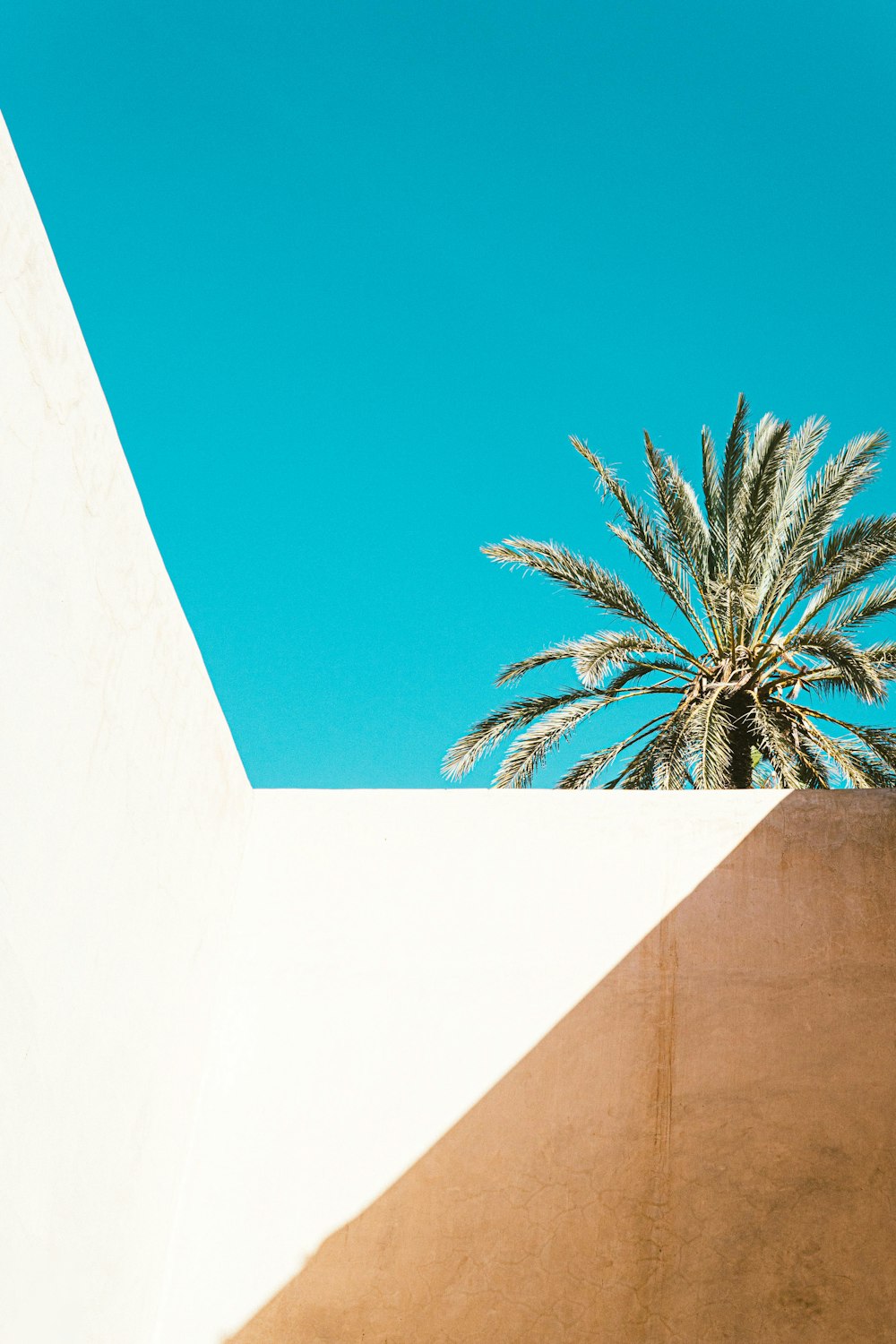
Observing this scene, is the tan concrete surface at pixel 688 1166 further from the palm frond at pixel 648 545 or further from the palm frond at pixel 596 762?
the palm frond at pixel 648 545

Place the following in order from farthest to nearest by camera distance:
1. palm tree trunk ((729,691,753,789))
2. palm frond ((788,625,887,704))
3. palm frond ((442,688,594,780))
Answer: palm frond ((442,688,594,780)) → palm tree trunk ((729,691,753,789)) → palm frond ((788,625,887,704))

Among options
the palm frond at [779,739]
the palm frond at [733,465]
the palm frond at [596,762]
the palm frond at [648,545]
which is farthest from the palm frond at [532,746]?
the palm frond at [733,465]

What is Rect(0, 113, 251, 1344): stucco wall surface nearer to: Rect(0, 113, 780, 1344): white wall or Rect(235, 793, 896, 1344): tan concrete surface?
Rect(0, 113, 780, 1344): white wall

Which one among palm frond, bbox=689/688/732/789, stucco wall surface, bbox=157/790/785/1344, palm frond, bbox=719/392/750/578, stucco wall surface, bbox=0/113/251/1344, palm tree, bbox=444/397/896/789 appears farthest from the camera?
palm frond, bbox=719/392/750/578

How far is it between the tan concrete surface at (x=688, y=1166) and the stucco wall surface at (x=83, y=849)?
715 millimetres

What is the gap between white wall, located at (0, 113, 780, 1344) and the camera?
2.76 metres

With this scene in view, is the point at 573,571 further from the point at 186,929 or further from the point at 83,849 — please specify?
the point at 83,849

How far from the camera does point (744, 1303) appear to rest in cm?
354

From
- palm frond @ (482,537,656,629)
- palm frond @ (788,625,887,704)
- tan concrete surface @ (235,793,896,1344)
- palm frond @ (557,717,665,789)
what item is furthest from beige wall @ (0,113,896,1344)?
palm frond @ (482,537,656,629)

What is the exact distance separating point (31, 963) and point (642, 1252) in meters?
2.25

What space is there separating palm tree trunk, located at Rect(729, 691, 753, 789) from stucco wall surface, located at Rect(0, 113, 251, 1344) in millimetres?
5055

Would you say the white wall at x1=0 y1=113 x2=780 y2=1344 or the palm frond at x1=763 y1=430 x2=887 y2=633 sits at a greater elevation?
the palm frond at x1=763 y1=430 x2=887 y2=633

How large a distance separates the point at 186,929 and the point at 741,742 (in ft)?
17.7

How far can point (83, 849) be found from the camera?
3.06 meters
